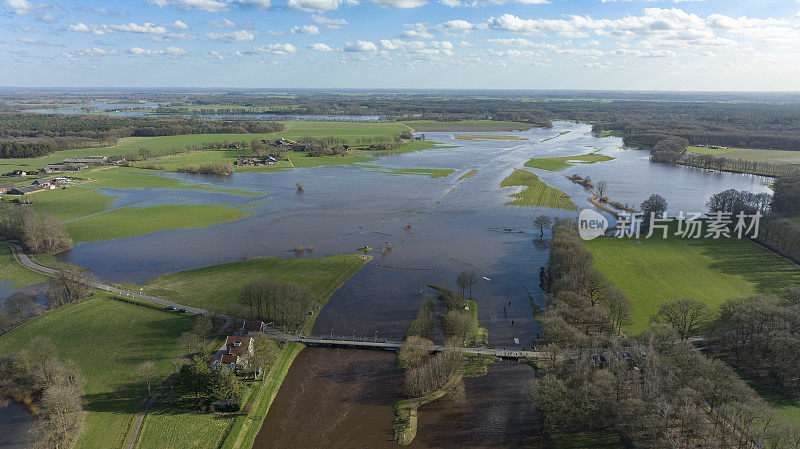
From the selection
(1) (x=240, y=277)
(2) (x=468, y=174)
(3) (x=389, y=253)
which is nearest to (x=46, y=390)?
(1) (x=240, y=277)

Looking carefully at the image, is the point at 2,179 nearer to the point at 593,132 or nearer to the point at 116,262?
the point at 116,262

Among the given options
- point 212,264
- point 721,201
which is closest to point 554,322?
point 212,264

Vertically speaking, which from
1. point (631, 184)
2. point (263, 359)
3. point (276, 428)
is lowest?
point (276, 428)

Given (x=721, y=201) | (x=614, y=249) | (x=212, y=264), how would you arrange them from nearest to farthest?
(x=212, y=264), (x=614, y=249), (x=721, y=201)

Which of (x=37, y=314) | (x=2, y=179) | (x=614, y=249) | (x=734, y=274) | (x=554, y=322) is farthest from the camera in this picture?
(x=2, y=179)

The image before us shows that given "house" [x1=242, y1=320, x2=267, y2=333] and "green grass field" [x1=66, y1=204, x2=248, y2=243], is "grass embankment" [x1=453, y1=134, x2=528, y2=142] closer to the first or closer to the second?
"green grass field" [x1=66, y1=204, x2=248, y2=243]

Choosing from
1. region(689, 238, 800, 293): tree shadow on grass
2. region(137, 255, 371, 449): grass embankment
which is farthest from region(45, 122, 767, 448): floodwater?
region(689, 238, 800, 293): tree shadow on grass
